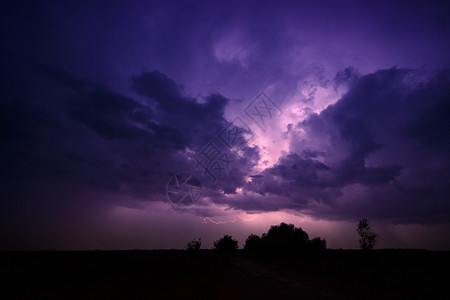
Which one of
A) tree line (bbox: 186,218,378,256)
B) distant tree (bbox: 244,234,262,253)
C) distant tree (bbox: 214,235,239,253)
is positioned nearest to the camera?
tree line (bbox: 186,218,378,256)

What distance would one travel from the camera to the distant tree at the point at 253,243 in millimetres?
79419

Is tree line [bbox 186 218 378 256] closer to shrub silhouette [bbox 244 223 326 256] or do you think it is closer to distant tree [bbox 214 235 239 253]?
shrub silhouette [bbox 244 223 326 256]

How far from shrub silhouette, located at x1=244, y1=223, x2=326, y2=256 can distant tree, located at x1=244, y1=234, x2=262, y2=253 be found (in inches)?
59.7

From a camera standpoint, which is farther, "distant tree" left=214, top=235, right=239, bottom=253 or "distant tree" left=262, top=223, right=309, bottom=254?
"distant tree" left=214, top=235, right=239, bottom=253

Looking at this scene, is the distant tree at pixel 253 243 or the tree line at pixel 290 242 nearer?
the tree line at pixel 290 242

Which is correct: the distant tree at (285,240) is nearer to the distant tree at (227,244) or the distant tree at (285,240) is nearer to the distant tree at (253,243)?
the distant tree at (253,243)

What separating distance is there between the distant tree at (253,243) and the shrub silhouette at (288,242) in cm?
152

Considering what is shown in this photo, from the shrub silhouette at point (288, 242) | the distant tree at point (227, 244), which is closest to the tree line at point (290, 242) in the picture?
the shrub silhouette at point (288, 242)

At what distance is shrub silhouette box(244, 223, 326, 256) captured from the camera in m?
61.7

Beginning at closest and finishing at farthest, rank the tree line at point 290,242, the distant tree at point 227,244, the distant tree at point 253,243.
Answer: the tree line at point 290,242 → the distant tree at point 253,243 → the distant tree at point 227,244

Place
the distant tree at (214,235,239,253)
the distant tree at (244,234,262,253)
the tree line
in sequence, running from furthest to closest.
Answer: the distant tree at (214,235,239,253)
the distant tree at (244,234,262,253)
the tree line

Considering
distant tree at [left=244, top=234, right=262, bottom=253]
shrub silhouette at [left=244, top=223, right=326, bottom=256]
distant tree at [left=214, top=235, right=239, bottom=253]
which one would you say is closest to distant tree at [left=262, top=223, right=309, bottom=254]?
shrub silhouette at [left=244, top=223, right=326, bottom=256]

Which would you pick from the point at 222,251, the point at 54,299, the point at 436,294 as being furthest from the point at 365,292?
the point at 222,251

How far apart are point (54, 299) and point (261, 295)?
12.7 metres
